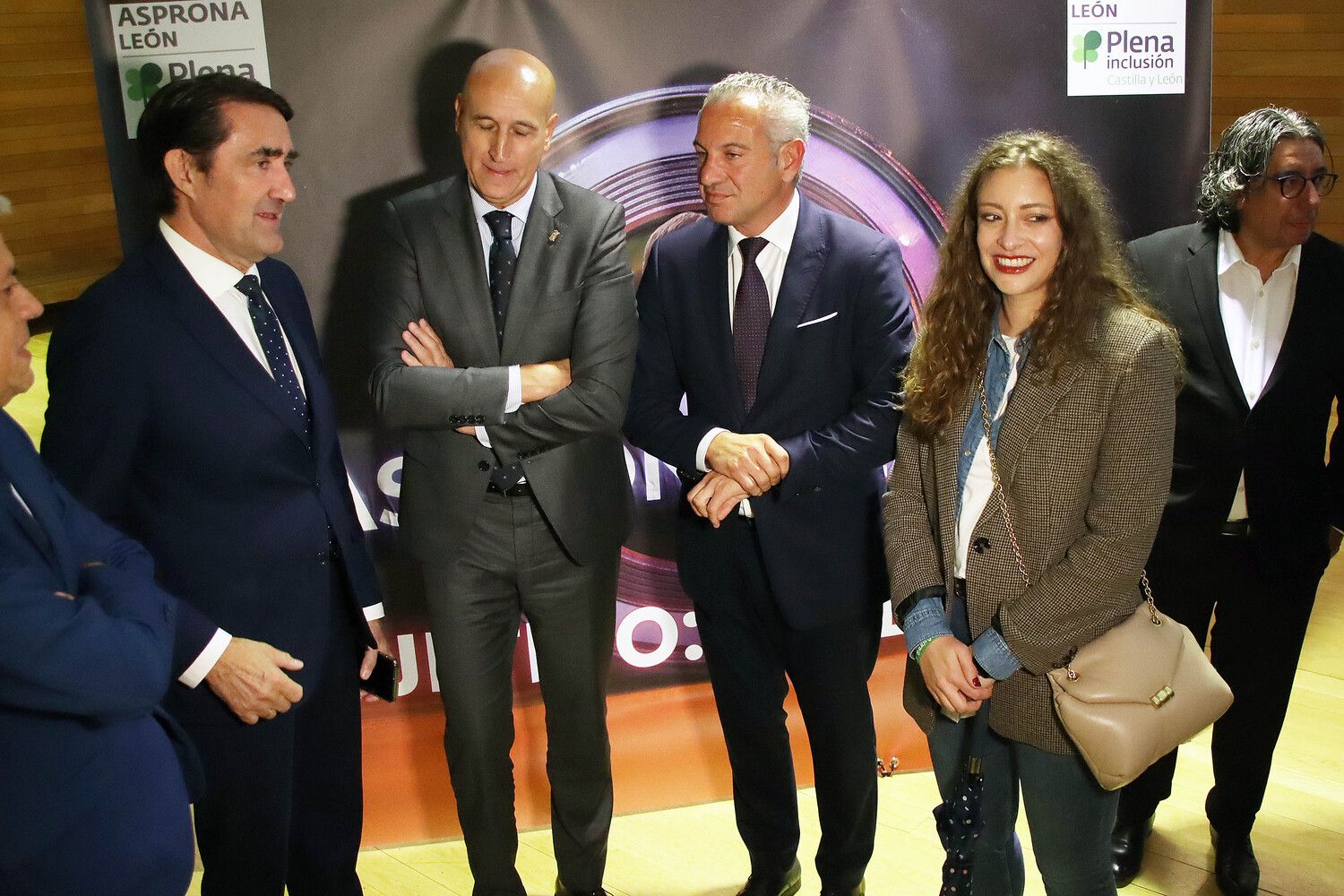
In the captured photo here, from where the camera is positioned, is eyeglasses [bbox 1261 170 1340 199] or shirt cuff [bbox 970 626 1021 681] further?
eyeglasses [bbox 1261 170 1340 199]

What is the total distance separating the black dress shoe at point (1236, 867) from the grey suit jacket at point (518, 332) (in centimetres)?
183

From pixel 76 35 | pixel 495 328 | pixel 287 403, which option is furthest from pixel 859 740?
pixel 76 35

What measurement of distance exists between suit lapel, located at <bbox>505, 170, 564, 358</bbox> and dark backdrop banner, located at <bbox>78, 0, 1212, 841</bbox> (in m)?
0.62

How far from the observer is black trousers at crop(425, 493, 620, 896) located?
2.74 metres

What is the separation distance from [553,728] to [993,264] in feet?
4.94

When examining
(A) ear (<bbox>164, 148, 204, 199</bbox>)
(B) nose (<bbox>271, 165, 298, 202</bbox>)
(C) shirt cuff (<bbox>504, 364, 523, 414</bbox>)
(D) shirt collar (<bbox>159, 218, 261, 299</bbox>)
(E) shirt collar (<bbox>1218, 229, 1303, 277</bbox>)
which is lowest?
(C) shirt cuff (<bbox>504, 364, 523, 414</bbox>)

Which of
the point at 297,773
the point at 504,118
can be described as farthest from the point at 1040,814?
the point at 504,118

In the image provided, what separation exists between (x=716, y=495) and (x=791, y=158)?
782 mm

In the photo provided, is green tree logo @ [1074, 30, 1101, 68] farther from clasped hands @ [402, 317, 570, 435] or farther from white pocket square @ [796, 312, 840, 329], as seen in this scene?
clasped hands @ [402, 317, 570, 435]

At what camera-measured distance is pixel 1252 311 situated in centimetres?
281

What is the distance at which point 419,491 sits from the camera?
2.73 meters

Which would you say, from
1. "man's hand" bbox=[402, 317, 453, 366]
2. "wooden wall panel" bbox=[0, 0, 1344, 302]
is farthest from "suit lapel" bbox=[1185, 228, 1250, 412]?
"wooden wall panel" bbox=[0, 0, 1344, 302]

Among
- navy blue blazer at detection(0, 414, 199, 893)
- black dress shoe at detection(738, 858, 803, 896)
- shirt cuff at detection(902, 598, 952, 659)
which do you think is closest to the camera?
navy blue blazer at detection(0, 414, 199, 893)

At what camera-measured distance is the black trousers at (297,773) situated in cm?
233
